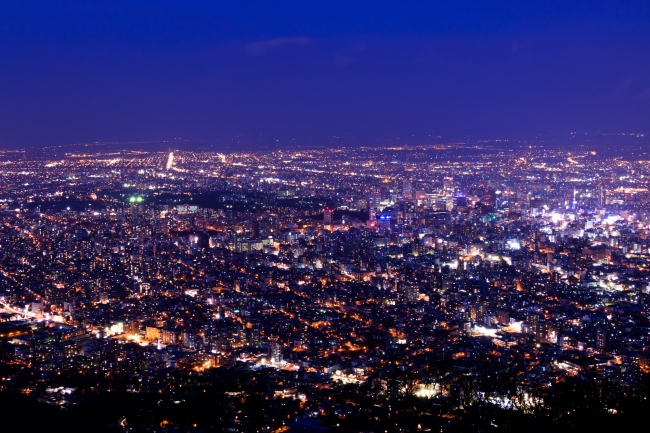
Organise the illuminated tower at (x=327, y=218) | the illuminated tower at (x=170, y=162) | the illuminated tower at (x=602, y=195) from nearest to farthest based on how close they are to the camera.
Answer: the illuminated tower at (x=327, y=218) → the illuminated tower at (x=602, y=195) → the illuminated tower at (x=170, y=162)

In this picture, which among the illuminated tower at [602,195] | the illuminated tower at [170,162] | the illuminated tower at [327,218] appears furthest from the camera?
the illuminated tower at [170,162]

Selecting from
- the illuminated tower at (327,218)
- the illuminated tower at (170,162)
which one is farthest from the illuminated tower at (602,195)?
the illuminated tower at (170,162)

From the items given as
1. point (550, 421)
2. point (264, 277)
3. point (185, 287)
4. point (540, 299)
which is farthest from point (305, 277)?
point (550, 421)

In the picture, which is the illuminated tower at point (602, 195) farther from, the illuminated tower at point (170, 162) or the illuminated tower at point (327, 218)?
the illuminated tower at point (170, 162)

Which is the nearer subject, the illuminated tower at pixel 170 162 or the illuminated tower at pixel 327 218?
the illuminated tower at pixel 327 218

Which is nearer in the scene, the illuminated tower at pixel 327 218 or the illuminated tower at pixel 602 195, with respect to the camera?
the illuminated tower at pixel 327 218

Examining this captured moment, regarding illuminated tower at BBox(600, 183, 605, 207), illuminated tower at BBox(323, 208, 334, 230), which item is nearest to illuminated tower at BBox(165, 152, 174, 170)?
illuminated tower at BBox(323, 208, 334, 230)

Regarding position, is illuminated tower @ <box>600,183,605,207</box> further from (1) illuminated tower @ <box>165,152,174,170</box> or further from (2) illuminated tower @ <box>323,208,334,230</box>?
(1) illuminated tower @ <box>165,152,174,170</box>

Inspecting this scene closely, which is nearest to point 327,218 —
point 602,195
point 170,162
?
point 602,195

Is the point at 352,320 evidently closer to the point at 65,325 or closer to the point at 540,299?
the point at 540,299

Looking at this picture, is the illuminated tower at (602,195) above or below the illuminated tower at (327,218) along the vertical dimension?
above

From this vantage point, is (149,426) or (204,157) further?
(204,157)
